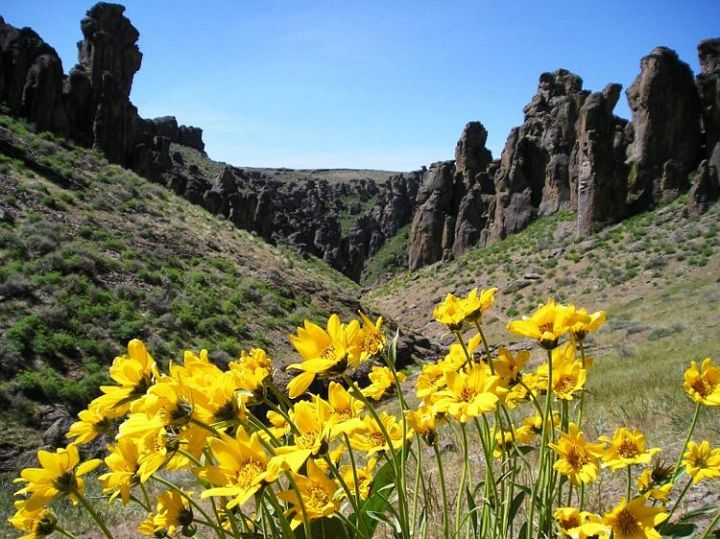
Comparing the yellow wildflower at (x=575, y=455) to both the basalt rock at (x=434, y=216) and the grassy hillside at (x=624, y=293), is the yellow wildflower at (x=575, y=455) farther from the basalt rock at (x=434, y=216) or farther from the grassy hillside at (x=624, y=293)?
the basalt rock at (x=434, y=216)

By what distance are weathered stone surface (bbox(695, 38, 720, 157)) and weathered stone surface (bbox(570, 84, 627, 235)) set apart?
549cm

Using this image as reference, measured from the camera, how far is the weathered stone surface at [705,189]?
3080cm

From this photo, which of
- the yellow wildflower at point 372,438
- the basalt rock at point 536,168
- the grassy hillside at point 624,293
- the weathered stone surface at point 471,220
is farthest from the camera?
the weathered stone surface at point 471,220

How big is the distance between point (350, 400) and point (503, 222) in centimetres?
5236

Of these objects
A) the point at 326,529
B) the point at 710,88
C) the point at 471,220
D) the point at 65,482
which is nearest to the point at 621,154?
the point at 710,88

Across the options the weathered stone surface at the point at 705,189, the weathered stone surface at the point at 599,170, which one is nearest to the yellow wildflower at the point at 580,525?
the weathered stone surface at the point at 705,189

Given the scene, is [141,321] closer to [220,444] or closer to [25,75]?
[220,444]

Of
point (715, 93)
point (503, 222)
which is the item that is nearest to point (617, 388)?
point (715, 93)

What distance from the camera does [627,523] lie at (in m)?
1.43

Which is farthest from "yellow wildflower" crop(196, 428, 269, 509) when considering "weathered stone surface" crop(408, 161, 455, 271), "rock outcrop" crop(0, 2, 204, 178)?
"weathered stone surface" crop(408, 161, 455, 271)

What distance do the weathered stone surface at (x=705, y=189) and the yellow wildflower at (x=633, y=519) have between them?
119 feet

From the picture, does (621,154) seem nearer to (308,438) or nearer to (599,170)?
(599,170)

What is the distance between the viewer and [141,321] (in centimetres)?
1341

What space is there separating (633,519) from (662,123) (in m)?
42.7
